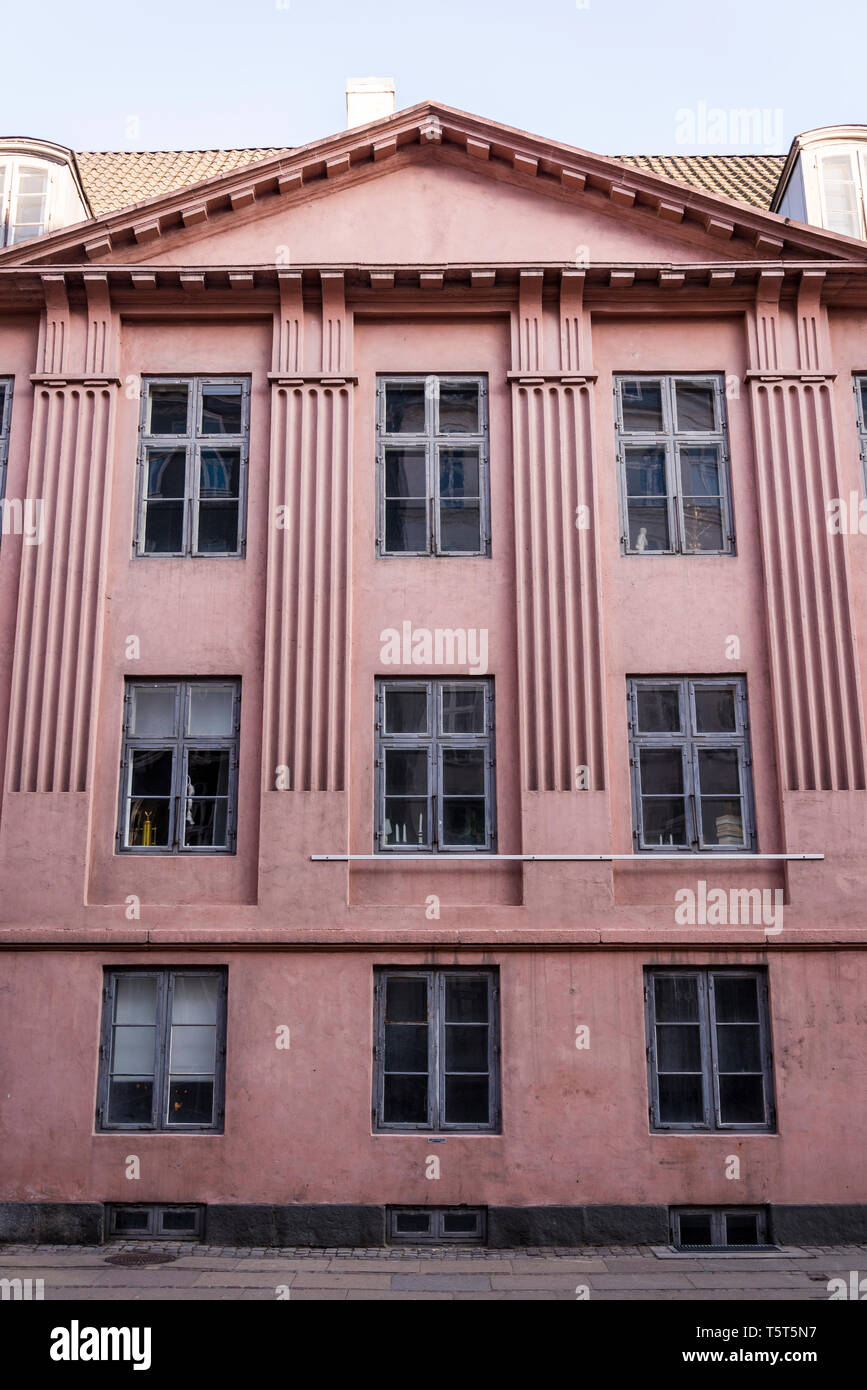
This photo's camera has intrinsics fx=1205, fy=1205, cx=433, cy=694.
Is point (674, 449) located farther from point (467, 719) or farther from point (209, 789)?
point (209, 789)

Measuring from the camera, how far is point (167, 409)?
14.1 meters

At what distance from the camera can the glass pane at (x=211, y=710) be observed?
516 inches

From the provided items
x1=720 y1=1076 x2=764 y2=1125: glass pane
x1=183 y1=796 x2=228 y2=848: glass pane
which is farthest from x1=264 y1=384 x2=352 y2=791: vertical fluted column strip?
x1=720 y1=1076 x2=764 y2=1125: glass pane

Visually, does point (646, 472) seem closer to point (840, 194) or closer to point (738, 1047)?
point (840, 194)

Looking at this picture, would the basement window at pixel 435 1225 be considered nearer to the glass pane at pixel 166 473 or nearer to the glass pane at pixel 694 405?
the glass pane at pixel 166 473

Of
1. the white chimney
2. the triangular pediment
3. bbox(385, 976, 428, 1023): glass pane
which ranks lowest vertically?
bbox(385, 976, 428, 1023): glass pane

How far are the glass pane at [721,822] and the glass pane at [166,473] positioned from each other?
6.85 metres

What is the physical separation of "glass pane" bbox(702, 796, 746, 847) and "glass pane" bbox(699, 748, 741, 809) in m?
0.10

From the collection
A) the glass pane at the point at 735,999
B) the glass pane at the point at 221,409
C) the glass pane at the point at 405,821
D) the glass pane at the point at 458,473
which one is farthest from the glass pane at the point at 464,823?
the glass pane at the point at 221,409

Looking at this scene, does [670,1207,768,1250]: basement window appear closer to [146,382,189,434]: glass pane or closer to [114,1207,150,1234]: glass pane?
[114,1207,150,1234]: glass pane

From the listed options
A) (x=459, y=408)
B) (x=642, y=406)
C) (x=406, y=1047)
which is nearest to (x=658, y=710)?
(x=642, y=406)

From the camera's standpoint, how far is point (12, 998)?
40.0 ft

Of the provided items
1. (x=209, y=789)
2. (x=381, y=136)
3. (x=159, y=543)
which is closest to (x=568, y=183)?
(x=381, y=136)

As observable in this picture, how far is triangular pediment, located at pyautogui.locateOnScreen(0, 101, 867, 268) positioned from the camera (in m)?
13.7
